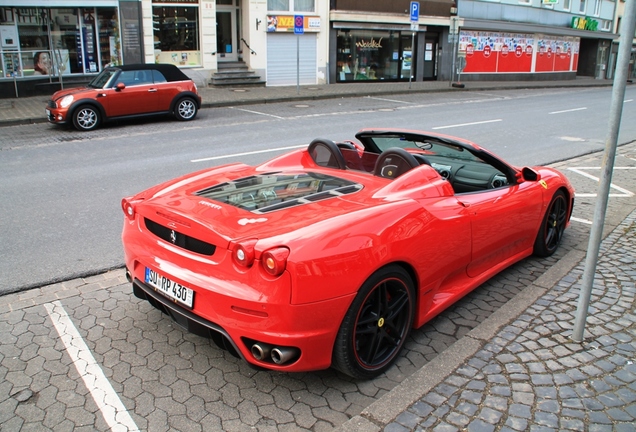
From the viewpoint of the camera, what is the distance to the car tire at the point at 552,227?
5.31 meters

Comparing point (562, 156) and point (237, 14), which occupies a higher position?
point (237, 14)

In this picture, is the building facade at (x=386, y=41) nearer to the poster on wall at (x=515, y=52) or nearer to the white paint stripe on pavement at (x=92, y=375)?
the poster on wall at (x=515, y=52)

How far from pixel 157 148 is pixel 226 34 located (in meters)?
14.1

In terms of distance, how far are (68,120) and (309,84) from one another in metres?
13.9

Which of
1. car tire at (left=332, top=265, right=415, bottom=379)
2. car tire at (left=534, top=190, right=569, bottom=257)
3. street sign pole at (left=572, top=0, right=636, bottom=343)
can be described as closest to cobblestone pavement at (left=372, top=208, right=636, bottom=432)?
street sign pole at (left=572, top=0, right=636, bottom=343)

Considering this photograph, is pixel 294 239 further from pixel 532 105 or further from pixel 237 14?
pixel 237 14

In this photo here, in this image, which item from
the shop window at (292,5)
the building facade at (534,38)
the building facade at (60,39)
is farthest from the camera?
the building facade at (534,38)

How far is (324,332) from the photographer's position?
10.1ft

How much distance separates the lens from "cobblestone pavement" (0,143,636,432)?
305cm

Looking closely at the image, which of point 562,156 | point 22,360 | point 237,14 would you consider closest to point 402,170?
point 22,360

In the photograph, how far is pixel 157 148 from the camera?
10836 millimetres

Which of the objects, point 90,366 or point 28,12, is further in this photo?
point 28,12

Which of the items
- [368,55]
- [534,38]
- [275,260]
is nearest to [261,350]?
[275,260]

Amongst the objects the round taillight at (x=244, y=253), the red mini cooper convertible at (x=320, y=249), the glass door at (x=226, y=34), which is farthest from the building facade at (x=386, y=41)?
the round taillight at (x=244, y=253)
